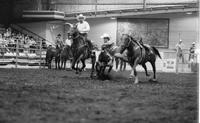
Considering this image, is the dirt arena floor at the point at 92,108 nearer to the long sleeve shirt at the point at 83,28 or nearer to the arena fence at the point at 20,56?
the long sleeve shirt at the point at 83,28

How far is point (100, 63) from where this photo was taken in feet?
54.0

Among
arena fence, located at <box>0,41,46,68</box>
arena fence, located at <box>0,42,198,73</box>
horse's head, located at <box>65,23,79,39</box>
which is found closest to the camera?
horse's head, located at <box>65,23,79,39</box>

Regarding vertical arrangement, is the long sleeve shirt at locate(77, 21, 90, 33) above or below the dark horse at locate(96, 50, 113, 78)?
above

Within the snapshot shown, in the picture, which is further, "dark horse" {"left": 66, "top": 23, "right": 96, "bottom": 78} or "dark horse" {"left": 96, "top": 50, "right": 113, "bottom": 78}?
"dark horse" {"left": 66, "top": 23, "right": 96, "bottom": 78}

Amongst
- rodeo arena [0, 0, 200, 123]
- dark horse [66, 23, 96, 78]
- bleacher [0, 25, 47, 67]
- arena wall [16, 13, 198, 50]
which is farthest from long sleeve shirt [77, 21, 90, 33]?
arena wall [16, 13, 198, 50]

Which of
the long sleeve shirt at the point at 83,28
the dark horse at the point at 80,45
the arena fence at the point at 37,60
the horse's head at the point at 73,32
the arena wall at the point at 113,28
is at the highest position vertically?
the arena wall at the point at 113,28

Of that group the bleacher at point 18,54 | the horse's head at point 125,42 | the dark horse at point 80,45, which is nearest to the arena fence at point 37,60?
the bleacher at point 18,54

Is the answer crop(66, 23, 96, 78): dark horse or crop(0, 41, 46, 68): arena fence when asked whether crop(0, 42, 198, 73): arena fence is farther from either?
crop(66, 23, 96, 78): dark horse

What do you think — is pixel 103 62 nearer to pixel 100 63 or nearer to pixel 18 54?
pixel 100 63

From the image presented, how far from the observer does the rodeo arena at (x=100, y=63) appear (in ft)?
25.3

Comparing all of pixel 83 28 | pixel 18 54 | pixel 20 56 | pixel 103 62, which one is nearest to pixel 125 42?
pixel 103 62

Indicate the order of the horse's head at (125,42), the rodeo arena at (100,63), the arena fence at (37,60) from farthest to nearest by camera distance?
the arena fence at (37,60), the horse's head at (125,42), the rodeo arena at (100,63)

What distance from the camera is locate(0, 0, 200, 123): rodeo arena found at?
770 centimetres

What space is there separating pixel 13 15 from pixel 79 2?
7.08m
